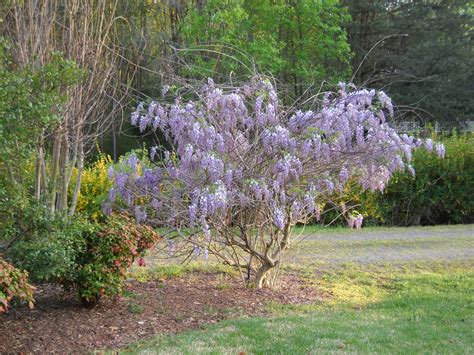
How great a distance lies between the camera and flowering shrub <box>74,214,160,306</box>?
644 centimetres

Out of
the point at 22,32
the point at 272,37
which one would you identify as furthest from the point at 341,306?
the point at 272,37

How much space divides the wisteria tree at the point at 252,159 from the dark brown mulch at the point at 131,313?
638 mm

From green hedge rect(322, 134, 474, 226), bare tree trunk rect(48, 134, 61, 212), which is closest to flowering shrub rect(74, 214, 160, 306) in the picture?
bare tree trunk rect(48, 134, 61, 212)

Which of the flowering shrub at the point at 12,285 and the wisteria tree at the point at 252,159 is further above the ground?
the wisteria tree at the point at 252,159

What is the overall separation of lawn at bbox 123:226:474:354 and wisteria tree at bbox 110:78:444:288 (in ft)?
4.02

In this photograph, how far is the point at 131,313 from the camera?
6.80 m

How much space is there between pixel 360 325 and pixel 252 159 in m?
2.34

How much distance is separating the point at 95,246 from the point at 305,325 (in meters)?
2.32

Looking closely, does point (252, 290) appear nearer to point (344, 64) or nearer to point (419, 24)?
point (344, 64)

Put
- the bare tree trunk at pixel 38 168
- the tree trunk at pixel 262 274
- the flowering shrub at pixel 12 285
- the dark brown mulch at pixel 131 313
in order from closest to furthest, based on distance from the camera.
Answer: the flowering shrub at pixel 12 285 < the dark brown mulch at pixel 131 313 < the bare tree trunk at pixel 38 168 < the tree trunk at pixel 262 274

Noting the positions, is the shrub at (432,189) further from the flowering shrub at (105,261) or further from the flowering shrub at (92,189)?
the flowering shrub at (105,261)

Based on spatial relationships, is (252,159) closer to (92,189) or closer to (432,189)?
(92,189)

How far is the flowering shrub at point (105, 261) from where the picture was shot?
6.44 metres

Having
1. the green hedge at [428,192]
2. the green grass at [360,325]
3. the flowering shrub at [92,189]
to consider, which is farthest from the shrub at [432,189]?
the green grass at [360,325]
